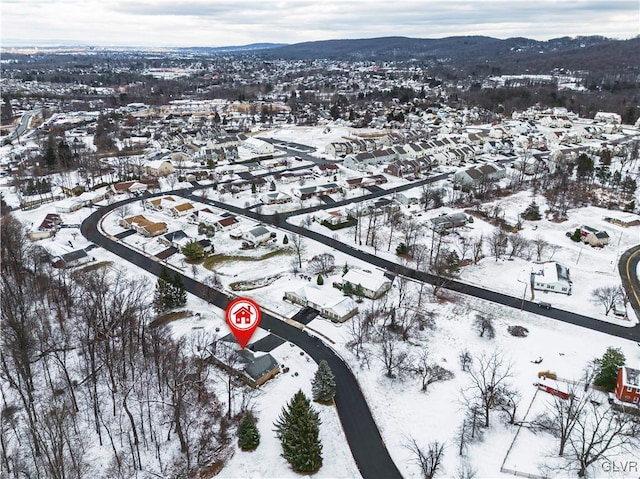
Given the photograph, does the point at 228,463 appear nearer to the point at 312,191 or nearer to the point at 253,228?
the point at 253,228

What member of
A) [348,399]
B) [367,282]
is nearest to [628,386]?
[348,399]

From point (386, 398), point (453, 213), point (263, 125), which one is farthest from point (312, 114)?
point (386, 398)

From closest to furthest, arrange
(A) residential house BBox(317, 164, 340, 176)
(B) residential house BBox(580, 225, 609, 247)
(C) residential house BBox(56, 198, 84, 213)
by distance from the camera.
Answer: (B) residential house BBox(580, 225, 609, 247) < (C) residential house BBox(56, 198, 84, 213) < (A) residential house BBox(317, 164, 340, 176)

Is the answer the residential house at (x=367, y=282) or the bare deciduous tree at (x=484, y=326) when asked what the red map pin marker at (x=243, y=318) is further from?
the bare deciduous tree at (x=484, y=326)

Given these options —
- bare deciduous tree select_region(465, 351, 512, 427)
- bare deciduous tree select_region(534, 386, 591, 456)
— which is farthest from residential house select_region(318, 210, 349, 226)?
bare deciduous tree select_region(534, 386, 591, 456)

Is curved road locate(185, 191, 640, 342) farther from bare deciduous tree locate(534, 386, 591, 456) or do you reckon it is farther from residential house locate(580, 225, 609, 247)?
bare deciduous tree locate(534, 386, 591, 456)

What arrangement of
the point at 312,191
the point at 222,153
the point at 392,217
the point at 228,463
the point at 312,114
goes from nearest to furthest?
the point at 228,463, the point at 392,217, the point at 312,191, the point at 222,153, the point at 312,114
